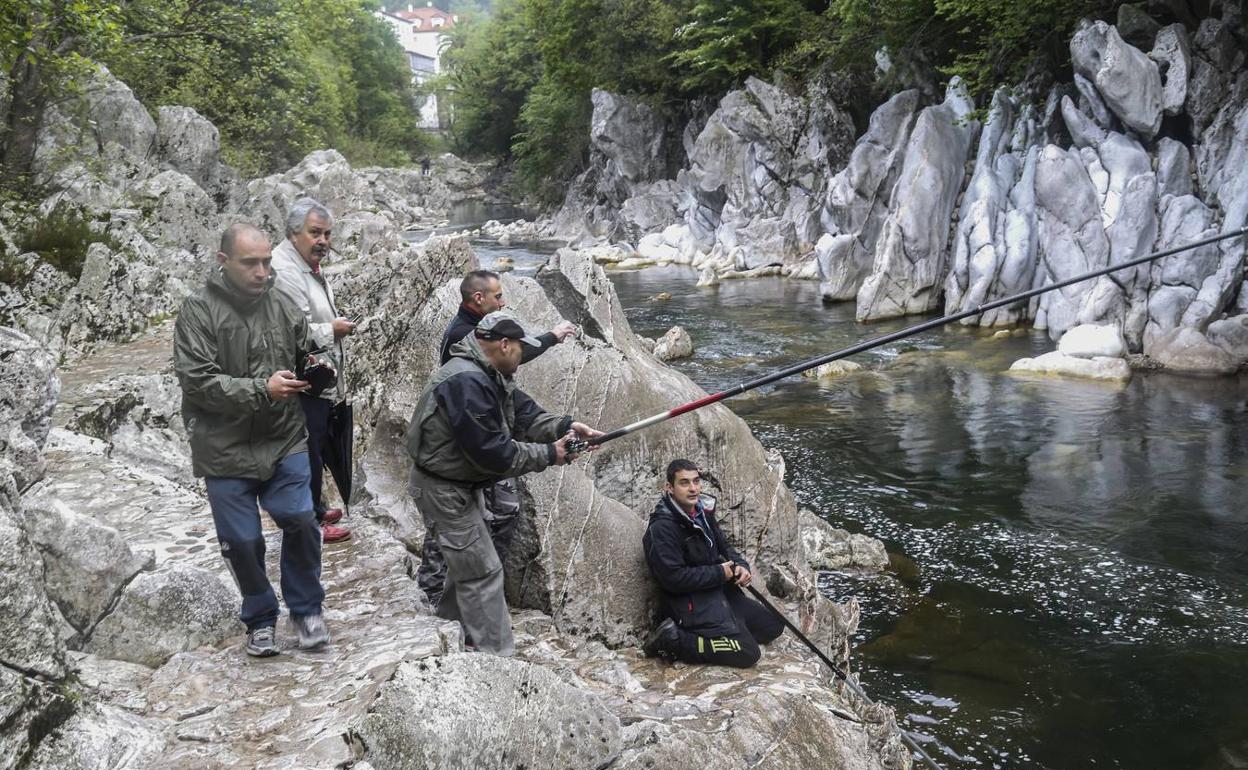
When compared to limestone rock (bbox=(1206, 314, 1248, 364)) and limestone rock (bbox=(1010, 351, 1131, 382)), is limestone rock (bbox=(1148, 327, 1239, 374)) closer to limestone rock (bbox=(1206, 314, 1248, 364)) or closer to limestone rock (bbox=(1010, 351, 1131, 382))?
limestone rock (bbox=(1206, 314, 1248, 364))

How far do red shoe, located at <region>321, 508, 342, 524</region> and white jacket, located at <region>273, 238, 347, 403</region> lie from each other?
53.2 inches

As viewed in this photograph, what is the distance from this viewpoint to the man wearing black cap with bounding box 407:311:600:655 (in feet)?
16.4

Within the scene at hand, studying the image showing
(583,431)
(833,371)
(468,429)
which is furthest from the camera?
(833,371)

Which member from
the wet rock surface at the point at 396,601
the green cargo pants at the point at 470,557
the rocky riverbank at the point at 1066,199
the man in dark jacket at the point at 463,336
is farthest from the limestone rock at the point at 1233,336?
the green cargo pants at the point at 470,557

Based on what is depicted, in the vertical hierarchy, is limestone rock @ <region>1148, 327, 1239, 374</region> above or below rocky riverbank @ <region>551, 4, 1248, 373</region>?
below

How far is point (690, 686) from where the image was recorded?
5.90 m

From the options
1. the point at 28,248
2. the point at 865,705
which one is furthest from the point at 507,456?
the point at 28,248

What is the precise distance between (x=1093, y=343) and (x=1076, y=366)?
1090 millimetres

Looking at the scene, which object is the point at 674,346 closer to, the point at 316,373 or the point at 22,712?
the point at 316,373

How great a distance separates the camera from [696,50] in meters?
41.2

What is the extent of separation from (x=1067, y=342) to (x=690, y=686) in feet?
54.3

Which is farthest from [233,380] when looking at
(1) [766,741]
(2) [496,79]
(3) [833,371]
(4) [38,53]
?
(2) [496,79]

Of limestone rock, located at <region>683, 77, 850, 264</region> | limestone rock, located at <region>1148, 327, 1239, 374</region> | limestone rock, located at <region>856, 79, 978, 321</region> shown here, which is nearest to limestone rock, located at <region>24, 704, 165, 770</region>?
limestone rock, located at <region>1148, 327, 1239, 374</region>

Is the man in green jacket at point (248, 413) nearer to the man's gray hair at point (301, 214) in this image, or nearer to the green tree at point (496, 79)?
the man's gray hair at point (301, 214)
